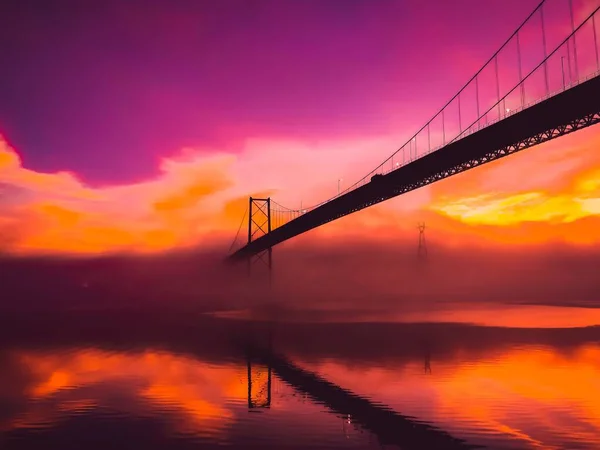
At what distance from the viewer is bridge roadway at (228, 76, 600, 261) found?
26.3 meters

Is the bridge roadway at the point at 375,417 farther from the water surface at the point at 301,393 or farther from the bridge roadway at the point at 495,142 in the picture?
the bridge roadway at the point at 495,142

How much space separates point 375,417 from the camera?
40.4 ft

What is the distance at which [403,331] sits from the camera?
32.3 metres

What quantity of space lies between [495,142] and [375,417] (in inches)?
1010

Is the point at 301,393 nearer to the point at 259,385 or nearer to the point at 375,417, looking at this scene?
the point at 259,385

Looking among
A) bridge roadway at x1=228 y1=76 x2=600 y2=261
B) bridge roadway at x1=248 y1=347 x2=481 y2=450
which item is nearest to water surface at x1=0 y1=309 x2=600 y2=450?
bridge roadway at x1=248 y1=347 x2=481 y2=450

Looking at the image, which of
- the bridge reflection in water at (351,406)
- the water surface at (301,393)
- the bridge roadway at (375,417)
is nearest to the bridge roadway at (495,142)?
the water surface at (301,393)

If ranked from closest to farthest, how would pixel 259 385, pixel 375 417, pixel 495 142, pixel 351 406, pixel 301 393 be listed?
pixel 375 417 → pixel 351 406 → pixel 301 393 → pixel 259 385 → pixel 495 142

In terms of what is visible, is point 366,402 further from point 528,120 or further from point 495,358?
point 528,120

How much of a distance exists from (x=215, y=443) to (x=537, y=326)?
31.9m

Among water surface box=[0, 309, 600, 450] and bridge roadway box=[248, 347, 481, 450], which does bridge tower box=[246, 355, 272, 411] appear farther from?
bridge roadway box=[248, 347, 481, 450]

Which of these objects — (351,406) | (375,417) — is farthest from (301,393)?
(375,417)

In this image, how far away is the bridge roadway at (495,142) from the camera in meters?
26.3

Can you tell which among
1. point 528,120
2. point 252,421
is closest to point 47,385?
point 252,421
